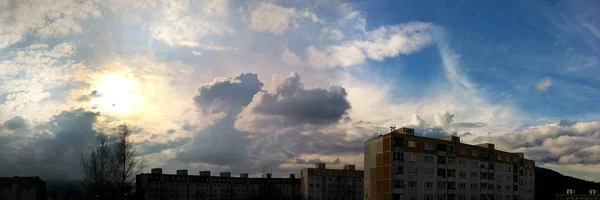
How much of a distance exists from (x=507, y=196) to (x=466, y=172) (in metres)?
15.1

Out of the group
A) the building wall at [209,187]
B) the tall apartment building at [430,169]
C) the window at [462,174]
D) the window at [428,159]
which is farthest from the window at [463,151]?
the building wall at [209,187]

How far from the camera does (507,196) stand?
92.6 m

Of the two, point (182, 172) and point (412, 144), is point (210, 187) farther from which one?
point (412, 144)

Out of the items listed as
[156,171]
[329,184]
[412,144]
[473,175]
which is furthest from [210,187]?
[412,144]

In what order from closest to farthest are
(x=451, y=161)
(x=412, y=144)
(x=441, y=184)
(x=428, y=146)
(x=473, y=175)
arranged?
1. (x=412, y=144)
2. (x=428, y=146)
3. (x=441, y=184)
4. (x=451, y=161)
5. (x=473, y=175)

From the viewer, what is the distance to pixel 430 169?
77.9 m

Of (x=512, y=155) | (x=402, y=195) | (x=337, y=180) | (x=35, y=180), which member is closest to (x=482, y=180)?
(x=512, y=155)

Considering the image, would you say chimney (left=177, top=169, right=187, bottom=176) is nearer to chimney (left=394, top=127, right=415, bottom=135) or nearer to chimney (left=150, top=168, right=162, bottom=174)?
chimney (left=150, top=168, right=162, bottom=174)

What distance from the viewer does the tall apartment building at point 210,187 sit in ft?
531

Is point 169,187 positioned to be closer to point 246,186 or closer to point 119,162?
point 246,186

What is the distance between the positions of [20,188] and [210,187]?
58450 millimetres

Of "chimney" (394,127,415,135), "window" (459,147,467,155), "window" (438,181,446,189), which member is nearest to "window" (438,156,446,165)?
"window" (438,181,446,189)

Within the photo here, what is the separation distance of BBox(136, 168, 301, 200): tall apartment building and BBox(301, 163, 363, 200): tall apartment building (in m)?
9.67

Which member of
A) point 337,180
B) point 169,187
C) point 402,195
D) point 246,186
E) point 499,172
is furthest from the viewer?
point 246,186
